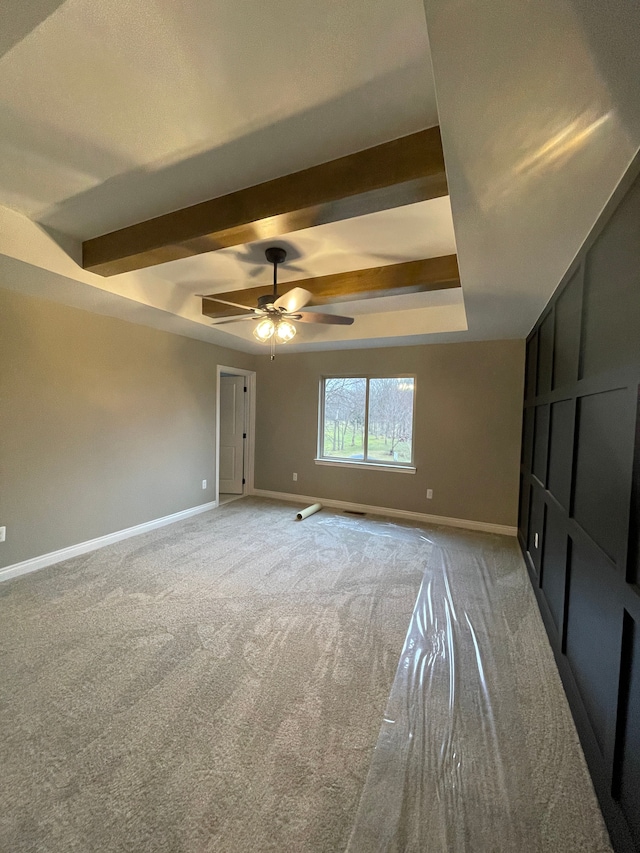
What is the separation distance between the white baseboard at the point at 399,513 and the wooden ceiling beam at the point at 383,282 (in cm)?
279

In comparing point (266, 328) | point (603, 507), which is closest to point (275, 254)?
point (266, 328)

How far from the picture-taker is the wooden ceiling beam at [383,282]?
2.69m

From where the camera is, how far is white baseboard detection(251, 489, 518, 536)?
401 cm

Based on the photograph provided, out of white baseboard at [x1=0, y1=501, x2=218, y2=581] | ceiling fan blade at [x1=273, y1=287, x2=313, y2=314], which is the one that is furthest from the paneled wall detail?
white baseboard at [x1=0, y1=501, x2=218, y2=581]

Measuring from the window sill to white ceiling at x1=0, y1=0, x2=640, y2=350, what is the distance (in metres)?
2.63

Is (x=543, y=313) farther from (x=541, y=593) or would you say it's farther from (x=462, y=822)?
(x=462, y=822)

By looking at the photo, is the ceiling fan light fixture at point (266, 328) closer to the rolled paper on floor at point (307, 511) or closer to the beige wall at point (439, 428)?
the beige wall at point (439, 428)

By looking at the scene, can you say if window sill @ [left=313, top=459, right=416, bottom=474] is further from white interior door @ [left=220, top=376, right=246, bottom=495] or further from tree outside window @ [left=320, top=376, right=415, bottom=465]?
white interior door @ [left=220, top=376, right=246, bottom=495]


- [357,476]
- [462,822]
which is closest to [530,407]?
[357,476]

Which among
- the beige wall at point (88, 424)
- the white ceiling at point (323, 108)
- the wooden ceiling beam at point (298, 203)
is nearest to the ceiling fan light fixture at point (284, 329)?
the white ceiling at point (323, 108)

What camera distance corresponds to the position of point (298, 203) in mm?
1757

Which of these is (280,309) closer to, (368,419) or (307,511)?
(368,419)

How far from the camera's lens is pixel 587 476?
1.58m

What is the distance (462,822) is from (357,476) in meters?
3.72
